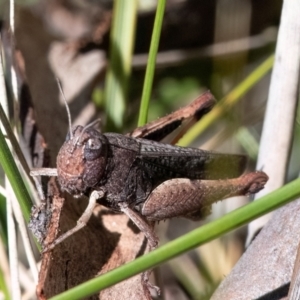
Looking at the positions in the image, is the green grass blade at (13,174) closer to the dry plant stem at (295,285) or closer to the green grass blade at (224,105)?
the dry plant stem at (295,285)

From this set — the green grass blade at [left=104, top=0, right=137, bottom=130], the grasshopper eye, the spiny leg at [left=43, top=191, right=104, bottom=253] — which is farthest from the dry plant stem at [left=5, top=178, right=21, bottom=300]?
the green grass blade at [left=104, top=0, right=137, bottom=130]

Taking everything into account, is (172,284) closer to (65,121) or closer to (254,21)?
(65,121)

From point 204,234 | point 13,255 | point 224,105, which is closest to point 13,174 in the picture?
point 13,255

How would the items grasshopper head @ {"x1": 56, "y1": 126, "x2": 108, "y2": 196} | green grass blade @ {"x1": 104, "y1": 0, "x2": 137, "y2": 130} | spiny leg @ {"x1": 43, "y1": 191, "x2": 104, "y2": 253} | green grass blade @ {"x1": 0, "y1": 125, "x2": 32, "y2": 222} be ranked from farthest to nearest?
green grass blade @ {"x1": 104, "y1": 0, "x2": 137, "y2": 130} < grasshopper head @ {"x1": 56, "y1": 126, "x2": 108, "y2": 196} < spiny leg @ {"x1": 43, "y1": 191, "x2": 104, "y2": 253} < green grass blade @ {"x1": 0, "y1": 125, "x2": 32, "y2": 222}

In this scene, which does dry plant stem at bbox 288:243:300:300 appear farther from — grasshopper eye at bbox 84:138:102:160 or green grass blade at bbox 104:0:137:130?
green grass blade at bbox 104:0:137:130

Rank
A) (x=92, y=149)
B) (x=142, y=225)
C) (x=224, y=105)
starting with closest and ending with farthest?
(x=92, y=149) → (x=142, y=225) → (x=224, y=105)

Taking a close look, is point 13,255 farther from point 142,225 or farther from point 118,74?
point 118,74
